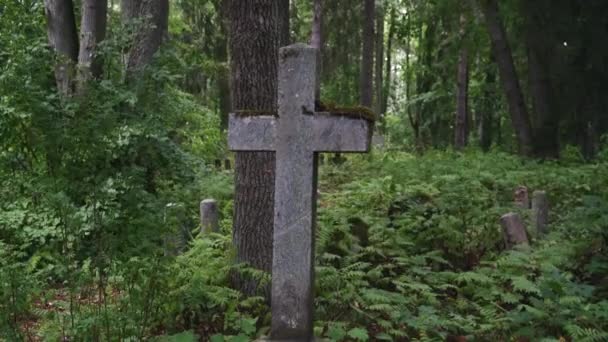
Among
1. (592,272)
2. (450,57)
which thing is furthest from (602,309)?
(450,57)

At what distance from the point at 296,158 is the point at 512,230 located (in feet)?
13.5

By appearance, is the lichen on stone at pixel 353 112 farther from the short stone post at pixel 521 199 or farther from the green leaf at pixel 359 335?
the short stone post at pixel 521 199

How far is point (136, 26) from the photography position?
8531 millimetres

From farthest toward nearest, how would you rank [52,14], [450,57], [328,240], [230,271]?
[450,57], [52,14], [328,240], [230,271]

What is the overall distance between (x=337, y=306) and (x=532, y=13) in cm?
1211

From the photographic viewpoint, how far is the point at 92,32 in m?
9.75

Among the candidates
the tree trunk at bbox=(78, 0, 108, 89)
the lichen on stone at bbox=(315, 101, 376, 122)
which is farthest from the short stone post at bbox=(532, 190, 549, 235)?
the tree trunk at bbox=(78, 0, 108, 89)

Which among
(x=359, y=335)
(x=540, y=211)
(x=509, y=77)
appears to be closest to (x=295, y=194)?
(x=359, y=335)

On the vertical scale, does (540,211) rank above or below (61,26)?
below

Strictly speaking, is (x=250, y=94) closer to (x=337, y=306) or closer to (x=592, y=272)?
(x=337, y=306)

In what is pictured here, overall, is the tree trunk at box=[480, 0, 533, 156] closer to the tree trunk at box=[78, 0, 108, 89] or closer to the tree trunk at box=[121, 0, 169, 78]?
the tree trunk at box=[121, 0, 169, 78]

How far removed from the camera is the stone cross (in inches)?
176

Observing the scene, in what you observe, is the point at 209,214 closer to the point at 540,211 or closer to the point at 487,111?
the point at 540,211

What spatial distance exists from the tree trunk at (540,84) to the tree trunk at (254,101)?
11212mm
